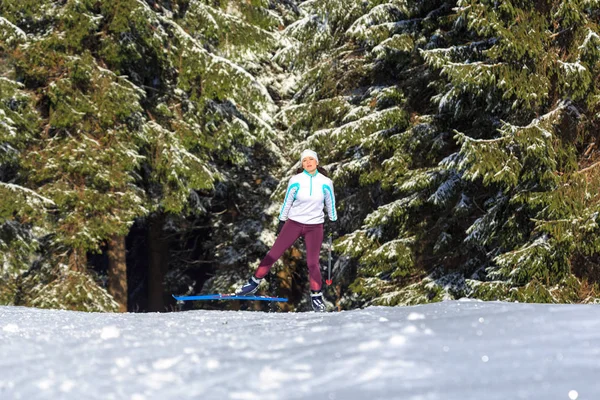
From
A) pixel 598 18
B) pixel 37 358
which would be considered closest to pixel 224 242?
pixel 598 18

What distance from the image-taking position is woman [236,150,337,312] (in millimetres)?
8992

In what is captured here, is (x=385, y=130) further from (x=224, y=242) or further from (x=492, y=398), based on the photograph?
(x=492, y=398)

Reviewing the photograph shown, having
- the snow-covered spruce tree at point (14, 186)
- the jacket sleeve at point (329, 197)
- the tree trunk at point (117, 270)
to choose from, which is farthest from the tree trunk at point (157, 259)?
the jacket sleeve at point (329, 197)

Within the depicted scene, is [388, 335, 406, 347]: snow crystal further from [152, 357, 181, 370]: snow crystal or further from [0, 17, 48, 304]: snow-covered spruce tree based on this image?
[0, 17, 48, 304]: snow-covered spruce tree

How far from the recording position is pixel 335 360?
382 centimetres

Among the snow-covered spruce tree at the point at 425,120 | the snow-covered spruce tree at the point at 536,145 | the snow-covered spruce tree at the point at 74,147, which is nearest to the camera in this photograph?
the snow-covered spruce tree at the point at 536,145

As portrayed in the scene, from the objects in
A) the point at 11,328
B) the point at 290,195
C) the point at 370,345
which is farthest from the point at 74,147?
the point at 370,345

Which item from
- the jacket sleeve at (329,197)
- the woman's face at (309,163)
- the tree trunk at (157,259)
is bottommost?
the tree trunk at (157,259)

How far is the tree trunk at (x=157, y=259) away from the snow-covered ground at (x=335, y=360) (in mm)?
16222

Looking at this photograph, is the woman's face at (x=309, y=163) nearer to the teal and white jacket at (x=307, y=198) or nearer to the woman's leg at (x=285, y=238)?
the teal and white jacket at (x=307, y=198)

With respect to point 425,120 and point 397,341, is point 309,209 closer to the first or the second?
point 397,341

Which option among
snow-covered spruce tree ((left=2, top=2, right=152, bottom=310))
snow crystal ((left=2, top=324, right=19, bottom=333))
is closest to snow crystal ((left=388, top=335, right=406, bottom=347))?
snow crystal ((left=2, top=324, right=19, bottom=333))

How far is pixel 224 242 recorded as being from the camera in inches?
808

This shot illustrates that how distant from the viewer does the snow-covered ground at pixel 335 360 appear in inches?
134
